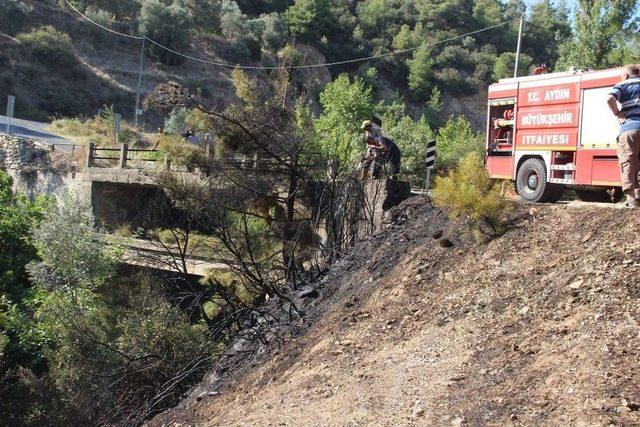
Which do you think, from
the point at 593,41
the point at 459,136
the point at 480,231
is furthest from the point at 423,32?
the point at 480,231

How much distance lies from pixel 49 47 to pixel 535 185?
5281cm

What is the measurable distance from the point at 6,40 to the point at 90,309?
4592cm

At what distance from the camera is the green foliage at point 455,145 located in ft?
87.1

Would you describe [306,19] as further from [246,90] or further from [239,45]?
[246,90]

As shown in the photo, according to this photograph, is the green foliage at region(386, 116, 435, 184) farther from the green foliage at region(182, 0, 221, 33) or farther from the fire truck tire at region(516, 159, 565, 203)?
the green foliage at region(182, 0, 221, 33)

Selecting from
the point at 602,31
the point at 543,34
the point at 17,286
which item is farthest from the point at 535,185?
the point at 543,34

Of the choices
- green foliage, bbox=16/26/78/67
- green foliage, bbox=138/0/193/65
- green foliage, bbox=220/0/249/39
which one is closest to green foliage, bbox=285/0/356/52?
green foliage, bbox=220/0/249/39

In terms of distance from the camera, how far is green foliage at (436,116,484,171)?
26.5 metres

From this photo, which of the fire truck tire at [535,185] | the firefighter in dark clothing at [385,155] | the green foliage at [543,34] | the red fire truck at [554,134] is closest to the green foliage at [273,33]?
the green foliage at [543,34]

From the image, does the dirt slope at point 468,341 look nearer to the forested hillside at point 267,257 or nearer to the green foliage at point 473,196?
the forested hillside at point 267,257

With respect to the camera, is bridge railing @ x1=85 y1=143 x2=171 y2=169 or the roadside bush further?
the roadside bush

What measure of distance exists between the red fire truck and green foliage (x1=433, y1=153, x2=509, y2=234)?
1845mm

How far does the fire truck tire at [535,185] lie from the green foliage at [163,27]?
187 feet

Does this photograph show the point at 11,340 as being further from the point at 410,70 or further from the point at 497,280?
the point at 410,70
